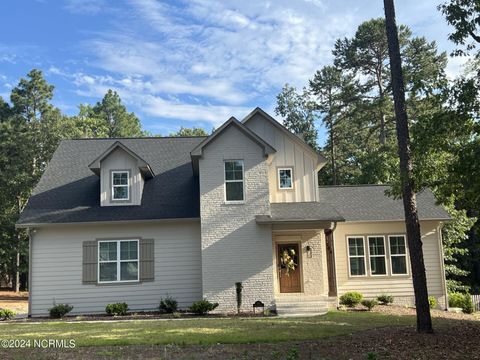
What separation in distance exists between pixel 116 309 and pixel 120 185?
499 centimetres

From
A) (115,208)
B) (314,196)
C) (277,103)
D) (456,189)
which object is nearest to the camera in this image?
(456,189)

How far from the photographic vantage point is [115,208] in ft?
63.3

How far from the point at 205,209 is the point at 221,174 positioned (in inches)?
59.2

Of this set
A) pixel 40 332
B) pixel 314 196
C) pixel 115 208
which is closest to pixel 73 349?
pixel 40 332

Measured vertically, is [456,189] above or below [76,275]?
above

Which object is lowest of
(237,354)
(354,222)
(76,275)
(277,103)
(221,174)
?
(237,354)

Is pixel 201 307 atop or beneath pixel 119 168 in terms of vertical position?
beneath

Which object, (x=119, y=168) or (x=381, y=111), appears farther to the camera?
(x=381, y=111)

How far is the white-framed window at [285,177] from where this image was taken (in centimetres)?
2064

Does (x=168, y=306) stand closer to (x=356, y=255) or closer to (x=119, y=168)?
(x=119, y=168)

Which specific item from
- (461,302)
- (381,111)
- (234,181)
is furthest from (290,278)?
(381,111)

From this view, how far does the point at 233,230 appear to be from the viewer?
18.3 m

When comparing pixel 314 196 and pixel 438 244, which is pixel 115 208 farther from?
pixel 438 244

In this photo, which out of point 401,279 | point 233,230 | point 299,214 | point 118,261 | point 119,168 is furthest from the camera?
point 401,279
